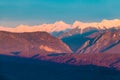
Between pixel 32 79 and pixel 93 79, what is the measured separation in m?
20.7

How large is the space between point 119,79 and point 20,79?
1337 inches

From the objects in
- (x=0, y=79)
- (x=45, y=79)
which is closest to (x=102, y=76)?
(x=45, y=79)

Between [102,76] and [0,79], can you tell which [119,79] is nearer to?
[102,76]

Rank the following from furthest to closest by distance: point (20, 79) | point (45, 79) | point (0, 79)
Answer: point (45, 79) → point (20, 79) → point (0, 79)

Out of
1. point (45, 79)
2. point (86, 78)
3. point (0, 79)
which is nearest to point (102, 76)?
point (86, 78)

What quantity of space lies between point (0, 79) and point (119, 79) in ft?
252

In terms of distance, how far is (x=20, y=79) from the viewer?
187m

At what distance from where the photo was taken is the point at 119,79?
19475 centimetres

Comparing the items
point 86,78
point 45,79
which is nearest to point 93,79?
point 86,78

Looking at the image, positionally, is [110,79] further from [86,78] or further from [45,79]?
[45,79]

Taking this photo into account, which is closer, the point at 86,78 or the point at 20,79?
the point at 20,79

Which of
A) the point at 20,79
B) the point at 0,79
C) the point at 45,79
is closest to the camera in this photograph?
the point at 0,79

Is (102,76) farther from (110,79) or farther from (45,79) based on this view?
(45,79)

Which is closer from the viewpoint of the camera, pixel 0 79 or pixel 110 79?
pixel 0 79
